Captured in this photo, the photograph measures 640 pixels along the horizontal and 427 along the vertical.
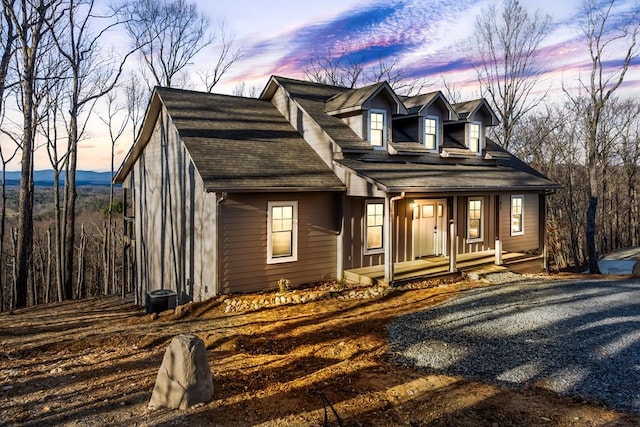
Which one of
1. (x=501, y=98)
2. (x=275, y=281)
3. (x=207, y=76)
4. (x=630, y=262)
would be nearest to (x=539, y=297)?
(x=275, y=281)

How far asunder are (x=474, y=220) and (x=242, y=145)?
9480 millimetres

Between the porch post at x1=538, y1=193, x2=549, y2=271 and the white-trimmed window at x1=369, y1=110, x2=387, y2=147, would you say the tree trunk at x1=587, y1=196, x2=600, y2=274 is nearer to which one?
the porch post at x1=538, y1=193, x2=549, y2=271

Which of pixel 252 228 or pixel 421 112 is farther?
pixel 421 112

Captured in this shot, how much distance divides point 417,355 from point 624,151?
104ft

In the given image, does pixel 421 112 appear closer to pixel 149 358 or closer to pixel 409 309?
pixel 409 309

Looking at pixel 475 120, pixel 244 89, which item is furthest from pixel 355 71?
pixel 475 120

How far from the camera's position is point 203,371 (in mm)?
5383

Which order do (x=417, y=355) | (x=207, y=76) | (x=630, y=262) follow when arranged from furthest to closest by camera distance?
(x=207, y=76) → (x=630, y=262) → (x=417, y=355)

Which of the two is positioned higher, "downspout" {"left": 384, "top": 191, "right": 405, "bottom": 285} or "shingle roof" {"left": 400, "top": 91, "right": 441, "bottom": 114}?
"shingle roof" {"left": 400, "top": 91, "right": 441, "bottom": 114}

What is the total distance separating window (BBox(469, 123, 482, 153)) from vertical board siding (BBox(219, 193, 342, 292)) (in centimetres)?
704

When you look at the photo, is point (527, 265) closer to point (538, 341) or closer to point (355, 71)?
point (538, 341)

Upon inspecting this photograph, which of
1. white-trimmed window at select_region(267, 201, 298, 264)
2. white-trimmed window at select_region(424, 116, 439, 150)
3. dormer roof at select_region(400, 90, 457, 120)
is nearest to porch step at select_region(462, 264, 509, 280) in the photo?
white-trimmed window at select_region(424, 116, 439, 150)

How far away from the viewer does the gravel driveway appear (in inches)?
228

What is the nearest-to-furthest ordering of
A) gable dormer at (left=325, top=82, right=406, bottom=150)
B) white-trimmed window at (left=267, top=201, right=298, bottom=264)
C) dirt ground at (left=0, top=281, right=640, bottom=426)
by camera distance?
dirt ground at (left=0, top=281, right=640, bottom=426) < white-trimmed window at (left=267, top=201, right=298, bottom=264) < gable dormer at (left=325, top=82, right=406, bottom=150)
